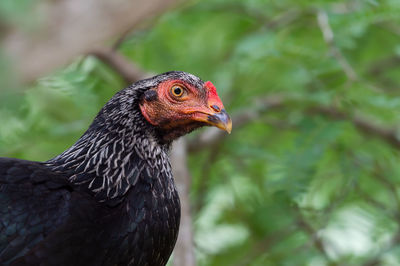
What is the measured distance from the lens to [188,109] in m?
2.65

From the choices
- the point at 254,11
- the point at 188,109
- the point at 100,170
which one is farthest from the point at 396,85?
the point at 100,170

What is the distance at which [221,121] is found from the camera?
102 inches

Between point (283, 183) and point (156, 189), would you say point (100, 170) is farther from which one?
point (283, 183)

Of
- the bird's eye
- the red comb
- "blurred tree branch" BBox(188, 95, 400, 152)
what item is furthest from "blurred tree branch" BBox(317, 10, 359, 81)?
the bird's eye

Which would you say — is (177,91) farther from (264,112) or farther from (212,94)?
(264,112)

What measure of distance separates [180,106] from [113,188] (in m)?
0.47

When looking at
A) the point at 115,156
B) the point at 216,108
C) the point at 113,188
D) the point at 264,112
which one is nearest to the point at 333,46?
the point at 264,112

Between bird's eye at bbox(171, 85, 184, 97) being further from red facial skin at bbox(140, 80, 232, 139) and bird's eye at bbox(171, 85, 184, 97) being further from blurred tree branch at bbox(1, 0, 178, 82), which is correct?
blurred tree branch at bbox(1, 0, 178, 82)

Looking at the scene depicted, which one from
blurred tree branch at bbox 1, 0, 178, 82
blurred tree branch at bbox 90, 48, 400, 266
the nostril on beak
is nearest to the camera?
blurred tree branch at bbox 1, 0, 178, 82

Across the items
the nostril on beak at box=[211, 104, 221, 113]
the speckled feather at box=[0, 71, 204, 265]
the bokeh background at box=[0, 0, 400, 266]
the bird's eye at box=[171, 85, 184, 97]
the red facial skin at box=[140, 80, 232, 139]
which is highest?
the bokeh background at box=[0, 0, 400, 266]

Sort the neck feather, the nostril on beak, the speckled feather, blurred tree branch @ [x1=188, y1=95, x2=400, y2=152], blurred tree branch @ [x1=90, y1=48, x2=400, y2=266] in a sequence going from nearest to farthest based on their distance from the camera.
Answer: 1. the speckled feather
2. the neck feather
3. the nostril on beak
4. blurred tree branch @ [x1=90, y1=48, x2=400, y2=266]
5. blurred tree branch @ [x1=188, y1=95, x2=400, y2=152]

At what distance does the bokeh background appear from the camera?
3.57 metres

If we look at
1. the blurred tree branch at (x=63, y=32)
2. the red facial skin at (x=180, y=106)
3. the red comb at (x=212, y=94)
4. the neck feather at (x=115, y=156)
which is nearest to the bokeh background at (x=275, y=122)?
the neck feather at (x=115, y=156)

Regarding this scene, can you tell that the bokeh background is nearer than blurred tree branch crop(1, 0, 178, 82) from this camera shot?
No
